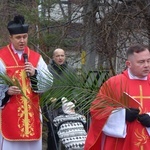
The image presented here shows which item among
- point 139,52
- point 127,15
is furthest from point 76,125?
point 127,15

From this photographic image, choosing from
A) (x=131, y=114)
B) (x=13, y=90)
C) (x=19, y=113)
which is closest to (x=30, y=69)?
(x=13, y=90)

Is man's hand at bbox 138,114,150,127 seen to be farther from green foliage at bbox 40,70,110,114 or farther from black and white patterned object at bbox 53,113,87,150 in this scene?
black and white patterned object at bbox 53,113,87,150

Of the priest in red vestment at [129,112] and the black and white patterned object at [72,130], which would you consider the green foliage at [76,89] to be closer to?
the priest in red vestment at [129,112]

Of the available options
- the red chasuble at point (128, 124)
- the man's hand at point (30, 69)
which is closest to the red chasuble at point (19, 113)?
the man's hand at point (30, 69)

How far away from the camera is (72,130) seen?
290 inches

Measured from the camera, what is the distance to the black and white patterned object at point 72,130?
729 centimetres

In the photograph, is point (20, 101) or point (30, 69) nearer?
point (30, 69)

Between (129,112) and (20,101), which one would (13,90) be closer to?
Answer: (20,101)

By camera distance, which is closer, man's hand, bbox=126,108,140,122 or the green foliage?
the green foliage

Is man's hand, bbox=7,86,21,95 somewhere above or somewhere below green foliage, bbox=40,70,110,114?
below

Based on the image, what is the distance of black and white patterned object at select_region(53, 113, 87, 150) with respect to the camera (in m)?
7.29

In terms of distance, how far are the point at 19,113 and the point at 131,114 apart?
1.87m

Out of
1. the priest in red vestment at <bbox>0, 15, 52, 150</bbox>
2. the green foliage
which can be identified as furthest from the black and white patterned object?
the green foliage

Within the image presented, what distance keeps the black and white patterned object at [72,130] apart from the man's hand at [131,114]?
6.60ft
